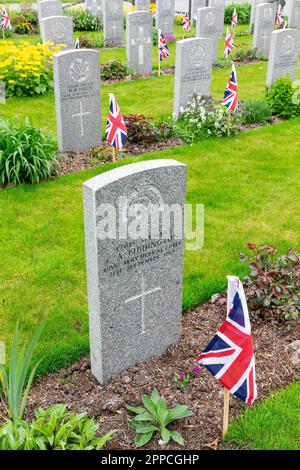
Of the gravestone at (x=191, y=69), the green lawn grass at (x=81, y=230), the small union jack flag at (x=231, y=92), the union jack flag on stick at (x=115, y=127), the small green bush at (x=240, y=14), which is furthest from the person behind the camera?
the small green bush at (x=240, y=14)

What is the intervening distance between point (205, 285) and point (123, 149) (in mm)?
4205

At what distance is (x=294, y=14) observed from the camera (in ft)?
68.3

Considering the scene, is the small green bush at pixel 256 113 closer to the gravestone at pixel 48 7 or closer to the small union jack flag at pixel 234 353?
the small union jack flag at pixel 234 353

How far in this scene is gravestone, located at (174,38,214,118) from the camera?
10070 millimetres

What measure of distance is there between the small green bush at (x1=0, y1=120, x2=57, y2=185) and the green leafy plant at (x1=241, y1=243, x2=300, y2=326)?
3.92 meters

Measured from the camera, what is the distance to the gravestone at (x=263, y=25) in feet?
55.8

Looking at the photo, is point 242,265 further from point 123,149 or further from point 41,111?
point 41,111

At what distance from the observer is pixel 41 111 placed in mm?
11570

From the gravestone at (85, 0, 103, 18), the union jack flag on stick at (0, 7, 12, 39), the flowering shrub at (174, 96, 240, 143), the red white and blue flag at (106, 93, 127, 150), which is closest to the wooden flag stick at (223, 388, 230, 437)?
the red white and blue flag at (106, 93, 127, 150)

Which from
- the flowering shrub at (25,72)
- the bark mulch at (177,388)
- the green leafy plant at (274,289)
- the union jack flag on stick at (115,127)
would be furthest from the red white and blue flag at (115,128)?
the flowering shrub at (25,72)

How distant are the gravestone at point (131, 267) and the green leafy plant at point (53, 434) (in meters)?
0.72

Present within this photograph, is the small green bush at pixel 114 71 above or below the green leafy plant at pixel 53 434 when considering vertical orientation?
above

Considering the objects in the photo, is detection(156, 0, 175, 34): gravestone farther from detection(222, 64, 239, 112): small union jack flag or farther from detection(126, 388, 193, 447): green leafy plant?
detection(126, 388, 193, 447): green leafy plant
